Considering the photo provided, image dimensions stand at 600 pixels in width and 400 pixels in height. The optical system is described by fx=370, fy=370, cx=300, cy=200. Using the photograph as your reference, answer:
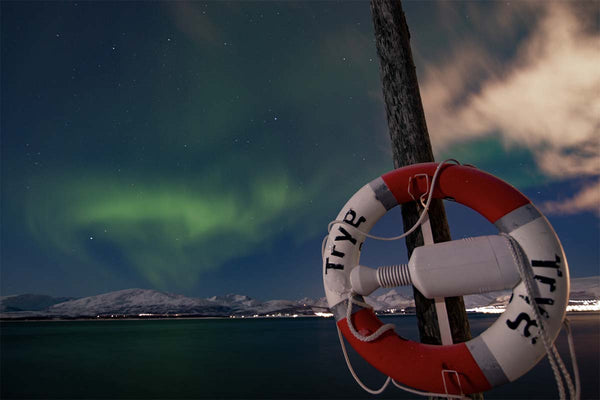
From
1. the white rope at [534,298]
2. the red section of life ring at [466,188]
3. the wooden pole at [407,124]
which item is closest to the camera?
the white rope at [534,298]

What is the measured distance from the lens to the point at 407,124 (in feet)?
6.80

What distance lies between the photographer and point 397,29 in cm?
225

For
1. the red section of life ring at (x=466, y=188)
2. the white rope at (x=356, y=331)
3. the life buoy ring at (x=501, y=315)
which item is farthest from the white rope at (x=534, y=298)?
the white rope at (x=356, y=331)

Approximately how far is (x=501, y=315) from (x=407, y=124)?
3.51 ft

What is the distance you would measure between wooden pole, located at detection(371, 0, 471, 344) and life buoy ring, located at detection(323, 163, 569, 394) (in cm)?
17

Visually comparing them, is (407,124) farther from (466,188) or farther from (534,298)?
(534,298)

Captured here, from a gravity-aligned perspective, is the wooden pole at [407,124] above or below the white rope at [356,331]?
above

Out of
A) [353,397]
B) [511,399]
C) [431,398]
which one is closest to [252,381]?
[353,397]

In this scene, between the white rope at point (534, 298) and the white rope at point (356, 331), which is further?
the white rope at point (356, 331)

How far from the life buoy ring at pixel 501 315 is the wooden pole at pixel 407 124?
0.56 ft

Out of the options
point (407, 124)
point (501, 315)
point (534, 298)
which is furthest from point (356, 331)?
point (407, 124)

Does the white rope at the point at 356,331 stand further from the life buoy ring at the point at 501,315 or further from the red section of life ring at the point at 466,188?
the red section of life ring at the point at 466,188

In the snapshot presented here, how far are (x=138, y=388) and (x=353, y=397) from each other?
562 centimetres

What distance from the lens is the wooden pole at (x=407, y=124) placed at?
1810mm
